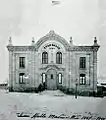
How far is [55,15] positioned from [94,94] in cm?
57

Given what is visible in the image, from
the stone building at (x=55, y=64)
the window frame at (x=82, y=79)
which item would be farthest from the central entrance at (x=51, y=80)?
the window frame at (x=82, y=79)

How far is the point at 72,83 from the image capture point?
60.9 inches

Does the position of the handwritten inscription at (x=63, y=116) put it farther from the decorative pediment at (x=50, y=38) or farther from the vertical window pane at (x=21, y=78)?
the decorative pediment at (x=50, y=38)

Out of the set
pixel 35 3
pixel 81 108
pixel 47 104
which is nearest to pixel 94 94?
pixel 81 108

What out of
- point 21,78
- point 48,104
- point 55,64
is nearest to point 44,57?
point 55,64

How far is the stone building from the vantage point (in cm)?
153

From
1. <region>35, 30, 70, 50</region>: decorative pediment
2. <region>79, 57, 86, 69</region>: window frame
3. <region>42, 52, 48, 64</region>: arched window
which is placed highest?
<region>35, 30, 70, 50</region>: decorative pediment

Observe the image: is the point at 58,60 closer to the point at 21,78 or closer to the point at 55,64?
the point at 55,64

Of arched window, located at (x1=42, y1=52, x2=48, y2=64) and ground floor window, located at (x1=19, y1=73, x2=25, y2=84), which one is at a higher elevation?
arched window, located at (x1=42, y1=52, x2=48, y2=64)

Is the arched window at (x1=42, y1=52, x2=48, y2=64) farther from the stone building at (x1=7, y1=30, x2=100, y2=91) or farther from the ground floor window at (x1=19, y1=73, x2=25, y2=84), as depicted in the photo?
the ground floor window at (x1=19, y1=73, x2=25, y2=84)

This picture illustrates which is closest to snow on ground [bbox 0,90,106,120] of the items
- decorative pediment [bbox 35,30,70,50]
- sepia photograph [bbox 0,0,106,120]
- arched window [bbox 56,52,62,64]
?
sepia photograph [bbox 0,0,106,120]

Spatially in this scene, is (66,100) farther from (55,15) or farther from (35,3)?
(35,3)

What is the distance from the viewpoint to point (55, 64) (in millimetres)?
1550

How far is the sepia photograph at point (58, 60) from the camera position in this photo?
5.03 feet
